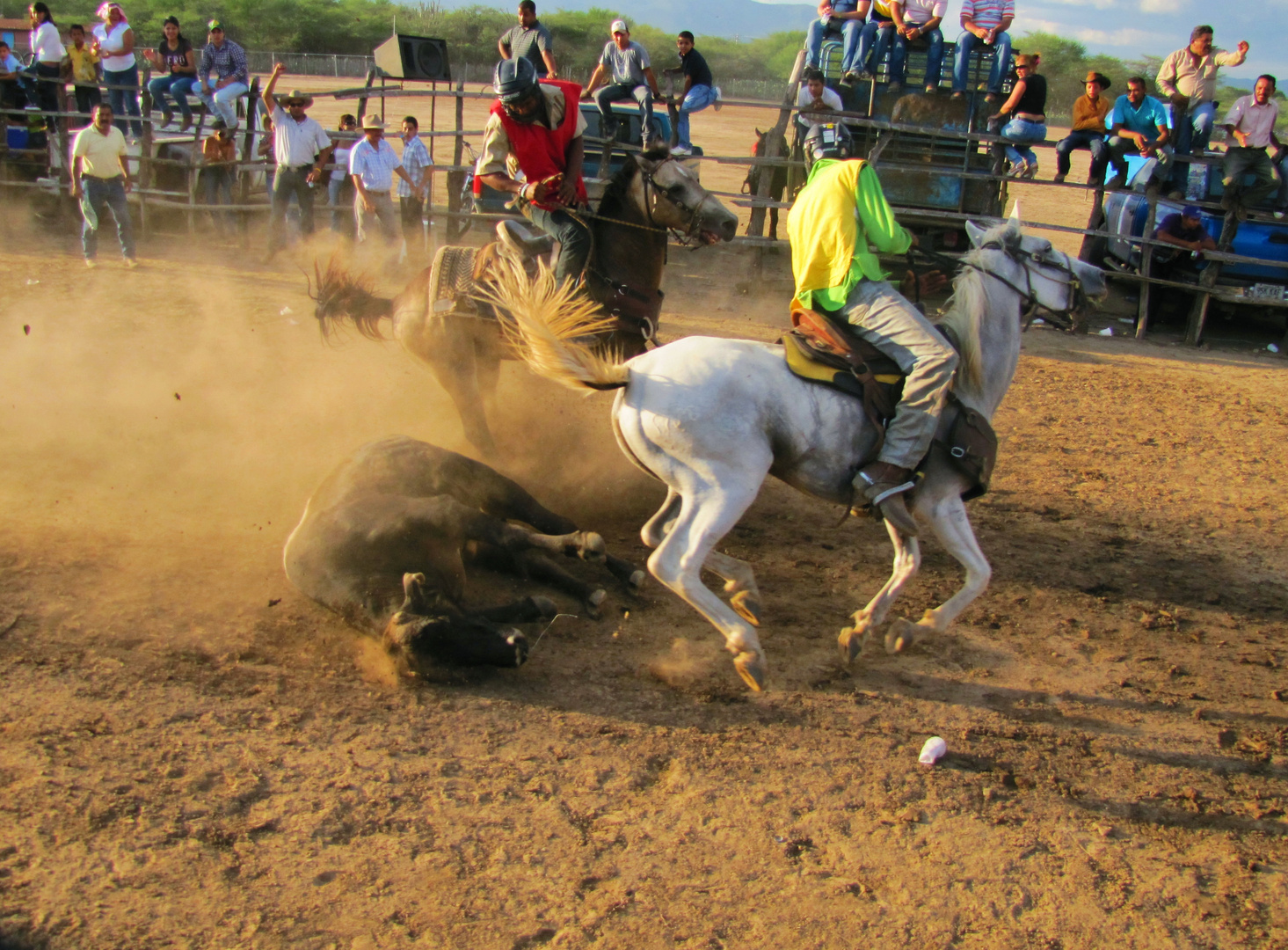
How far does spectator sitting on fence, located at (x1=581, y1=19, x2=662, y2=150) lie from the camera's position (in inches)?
481

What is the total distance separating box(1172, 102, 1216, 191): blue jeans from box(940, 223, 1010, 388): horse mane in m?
9.13

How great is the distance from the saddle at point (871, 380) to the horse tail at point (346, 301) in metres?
3.23

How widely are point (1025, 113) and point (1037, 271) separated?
8861 millimetres

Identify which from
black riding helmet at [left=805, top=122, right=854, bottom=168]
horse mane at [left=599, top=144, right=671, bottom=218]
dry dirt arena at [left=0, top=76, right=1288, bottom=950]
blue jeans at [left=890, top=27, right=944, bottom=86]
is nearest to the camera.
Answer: dry dirt arena at [left=0, top=76, right=1288, bottom=950]

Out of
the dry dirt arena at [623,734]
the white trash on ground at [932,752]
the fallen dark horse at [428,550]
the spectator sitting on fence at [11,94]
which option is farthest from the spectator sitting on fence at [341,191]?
the white trash on ground at [932,752]

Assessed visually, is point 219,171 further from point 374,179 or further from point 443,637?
point 443,637

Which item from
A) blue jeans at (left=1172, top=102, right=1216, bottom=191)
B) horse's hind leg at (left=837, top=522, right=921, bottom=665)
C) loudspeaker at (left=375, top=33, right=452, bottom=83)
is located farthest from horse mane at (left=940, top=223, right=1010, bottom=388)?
loudspeaker at (left=375, top=33, right=452, bottom=83)

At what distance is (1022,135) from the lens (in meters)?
11.9

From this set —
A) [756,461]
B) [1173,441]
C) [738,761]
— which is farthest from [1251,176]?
[738,761]

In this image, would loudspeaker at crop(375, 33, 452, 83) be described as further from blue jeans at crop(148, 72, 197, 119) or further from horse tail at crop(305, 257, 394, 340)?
horse tail at crop(305, 257, 394, 340)

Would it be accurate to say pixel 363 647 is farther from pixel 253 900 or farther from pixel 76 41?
pixel 76 41

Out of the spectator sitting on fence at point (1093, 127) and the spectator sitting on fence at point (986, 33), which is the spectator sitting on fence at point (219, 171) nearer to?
the spectator sitting on fence at point (986, 33)

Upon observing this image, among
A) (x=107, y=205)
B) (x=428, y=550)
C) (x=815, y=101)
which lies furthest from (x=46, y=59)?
(x=428, y=550)

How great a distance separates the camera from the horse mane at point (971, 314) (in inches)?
173
